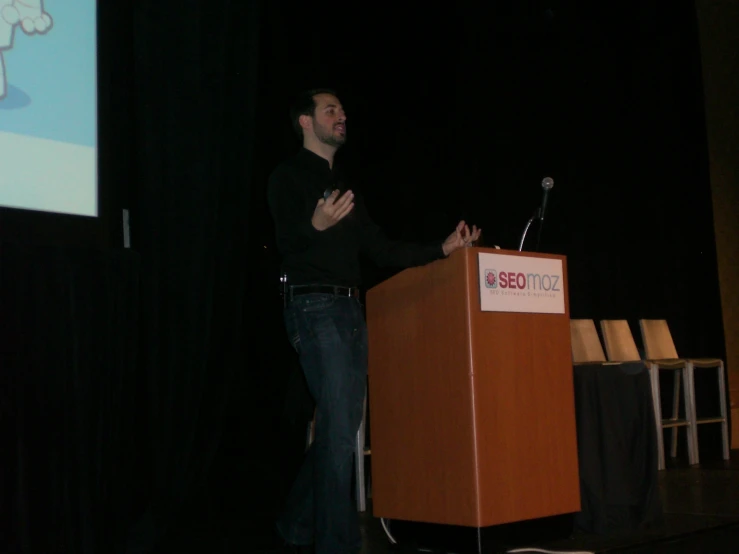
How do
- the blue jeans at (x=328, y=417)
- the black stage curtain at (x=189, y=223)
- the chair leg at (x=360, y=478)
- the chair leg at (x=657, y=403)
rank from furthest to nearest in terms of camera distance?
1. the chair leg at (x=657, y=403)
2. the chair leg at (x=360, y=478)
3. the black stage curtain at (x=189, y=223)
4. the blue jeans at (x=328, y=417)

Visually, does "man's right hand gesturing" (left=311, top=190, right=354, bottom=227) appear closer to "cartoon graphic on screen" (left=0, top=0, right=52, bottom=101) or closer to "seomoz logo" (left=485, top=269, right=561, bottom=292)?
"seomoz logo" (left=485, top=269, right=561, bottom=292)

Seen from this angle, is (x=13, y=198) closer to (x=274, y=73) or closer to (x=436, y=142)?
(x=274, y=73)

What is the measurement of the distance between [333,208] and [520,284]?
2.35 feet

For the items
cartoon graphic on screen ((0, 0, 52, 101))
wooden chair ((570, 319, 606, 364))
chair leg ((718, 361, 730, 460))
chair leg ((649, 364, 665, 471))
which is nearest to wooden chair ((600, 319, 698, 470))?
chair leg ((649, 364, 665, 471))

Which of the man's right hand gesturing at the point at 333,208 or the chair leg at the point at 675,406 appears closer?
the man's right hand gesturing at the point at 333,208

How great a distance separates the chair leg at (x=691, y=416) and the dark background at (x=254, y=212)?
1.92ft

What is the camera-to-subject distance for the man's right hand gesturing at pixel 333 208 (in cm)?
206

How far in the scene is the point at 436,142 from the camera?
4.18 m

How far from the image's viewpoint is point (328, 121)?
2.46 m

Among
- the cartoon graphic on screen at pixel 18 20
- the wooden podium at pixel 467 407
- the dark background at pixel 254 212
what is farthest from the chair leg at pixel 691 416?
the cartoon graphic on screen at pixel 18 20

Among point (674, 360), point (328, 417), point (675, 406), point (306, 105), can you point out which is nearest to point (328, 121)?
point (306, 105)

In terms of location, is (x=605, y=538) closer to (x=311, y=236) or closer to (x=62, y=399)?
(x=311, y=236)

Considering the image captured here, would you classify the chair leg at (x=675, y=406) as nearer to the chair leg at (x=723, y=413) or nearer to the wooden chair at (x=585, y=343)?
the chair leg at (x=723, y=413)

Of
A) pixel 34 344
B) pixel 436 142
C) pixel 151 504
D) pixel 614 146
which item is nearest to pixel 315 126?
pixel 34 344
